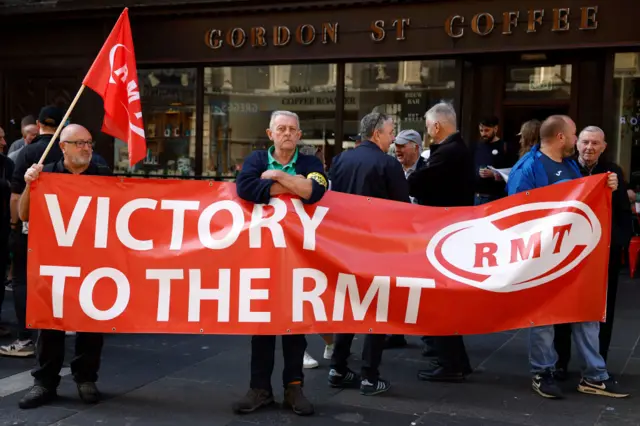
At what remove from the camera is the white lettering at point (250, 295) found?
17.3 ft

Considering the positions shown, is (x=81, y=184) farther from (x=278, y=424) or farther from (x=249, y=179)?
(x=278, y=424)

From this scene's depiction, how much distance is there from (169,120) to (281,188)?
8.49 m

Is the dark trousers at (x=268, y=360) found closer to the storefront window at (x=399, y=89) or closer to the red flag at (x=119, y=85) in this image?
the red flag at (x=119, y=85)

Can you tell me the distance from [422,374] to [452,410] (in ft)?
2.48

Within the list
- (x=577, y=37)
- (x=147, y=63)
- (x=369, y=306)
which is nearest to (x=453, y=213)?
(x=369, y=306)

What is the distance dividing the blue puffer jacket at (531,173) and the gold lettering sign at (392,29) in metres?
5.04

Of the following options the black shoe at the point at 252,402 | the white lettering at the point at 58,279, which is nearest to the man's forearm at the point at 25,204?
the white lettering at the point at 58,279

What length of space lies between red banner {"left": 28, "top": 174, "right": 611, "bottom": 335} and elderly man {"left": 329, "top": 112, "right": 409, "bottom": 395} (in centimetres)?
28

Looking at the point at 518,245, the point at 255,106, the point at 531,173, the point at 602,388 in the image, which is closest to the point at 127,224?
the point at 518,245

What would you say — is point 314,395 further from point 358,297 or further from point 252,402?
point 358,297

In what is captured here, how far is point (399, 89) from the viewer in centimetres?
1173

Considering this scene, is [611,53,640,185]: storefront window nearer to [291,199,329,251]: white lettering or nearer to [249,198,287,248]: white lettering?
[291,199,329,251]: white lettering

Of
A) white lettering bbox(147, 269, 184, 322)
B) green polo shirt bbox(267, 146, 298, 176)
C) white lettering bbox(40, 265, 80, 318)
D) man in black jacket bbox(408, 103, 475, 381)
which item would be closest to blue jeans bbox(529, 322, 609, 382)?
man in black jacket bbox(408, 103, 475, 381)

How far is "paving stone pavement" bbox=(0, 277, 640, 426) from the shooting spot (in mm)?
5188
